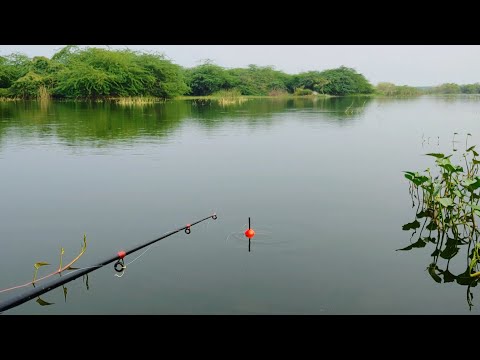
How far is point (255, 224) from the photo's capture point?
5691 mm

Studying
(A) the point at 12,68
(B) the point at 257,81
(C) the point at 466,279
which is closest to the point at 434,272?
(C) the point at 466,279

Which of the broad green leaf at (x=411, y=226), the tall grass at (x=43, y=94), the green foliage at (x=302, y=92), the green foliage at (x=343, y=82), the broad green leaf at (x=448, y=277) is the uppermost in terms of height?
the green foliage at (x=343, y=82)

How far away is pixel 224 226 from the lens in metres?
5.64

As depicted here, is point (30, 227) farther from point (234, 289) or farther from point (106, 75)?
point (106, 75)

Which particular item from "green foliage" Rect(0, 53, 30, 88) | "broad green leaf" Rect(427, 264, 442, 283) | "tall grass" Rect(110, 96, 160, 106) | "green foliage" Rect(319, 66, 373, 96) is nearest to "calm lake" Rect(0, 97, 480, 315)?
"broad green leaf" Rect(427, 264, 442, 283)

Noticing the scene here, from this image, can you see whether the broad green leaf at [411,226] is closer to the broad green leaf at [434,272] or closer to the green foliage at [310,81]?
the broad green leaf at [434,272]

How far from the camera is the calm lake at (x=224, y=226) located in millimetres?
3818

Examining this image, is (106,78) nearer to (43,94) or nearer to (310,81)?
(43,94)

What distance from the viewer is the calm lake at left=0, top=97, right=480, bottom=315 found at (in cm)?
382

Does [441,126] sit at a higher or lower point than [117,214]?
higher

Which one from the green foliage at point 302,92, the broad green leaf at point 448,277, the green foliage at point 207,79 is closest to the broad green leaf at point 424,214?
the broad green leaf at point 448,277

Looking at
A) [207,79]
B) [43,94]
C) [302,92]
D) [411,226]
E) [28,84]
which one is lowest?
[411,226]
